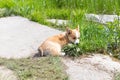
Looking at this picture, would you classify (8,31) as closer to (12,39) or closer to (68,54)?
(12,39)

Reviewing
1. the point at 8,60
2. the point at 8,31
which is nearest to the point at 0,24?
the point at 8,31

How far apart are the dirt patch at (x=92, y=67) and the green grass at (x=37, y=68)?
0.15 meters

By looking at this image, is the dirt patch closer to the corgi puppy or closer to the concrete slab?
the corgi puppy

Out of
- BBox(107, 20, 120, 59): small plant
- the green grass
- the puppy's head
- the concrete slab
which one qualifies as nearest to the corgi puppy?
the puppy's head

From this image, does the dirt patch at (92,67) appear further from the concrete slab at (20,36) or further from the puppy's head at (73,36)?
the concrete slab at (20,36)

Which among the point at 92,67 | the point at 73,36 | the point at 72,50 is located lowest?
the point at 92,67

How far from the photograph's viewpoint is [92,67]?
6.19m

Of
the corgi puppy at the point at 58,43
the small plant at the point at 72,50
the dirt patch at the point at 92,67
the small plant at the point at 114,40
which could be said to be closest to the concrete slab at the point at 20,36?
the corgi puppy at the point at 58,43

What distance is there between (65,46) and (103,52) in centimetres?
66

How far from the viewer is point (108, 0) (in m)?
9.73

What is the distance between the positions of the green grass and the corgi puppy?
0.14 metres

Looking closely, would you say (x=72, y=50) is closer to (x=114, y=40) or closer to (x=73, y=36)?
(x=73, y=36)

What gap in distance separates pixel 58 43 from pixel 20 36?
1083 millimetres

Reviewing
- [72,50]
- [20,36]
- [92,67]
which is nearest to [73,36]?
[72,50]
